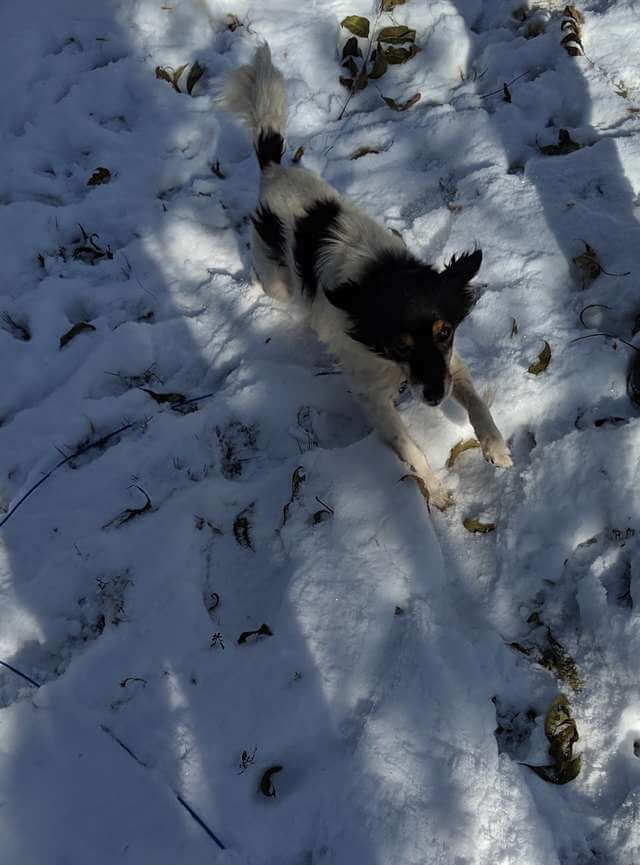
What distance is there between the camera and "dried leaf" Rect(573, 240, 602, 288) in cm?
325

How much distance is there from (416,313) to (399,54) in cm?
289

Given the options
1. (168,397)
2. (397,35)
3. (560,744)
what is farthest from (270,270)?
(560,744)

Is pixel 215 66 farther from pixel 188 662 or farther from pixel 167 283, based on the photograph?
pixel 188 662

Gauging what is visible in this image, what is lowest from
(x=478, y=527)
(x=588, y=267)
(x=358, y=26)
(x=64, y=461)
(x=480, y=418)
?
(x=64, y=461)

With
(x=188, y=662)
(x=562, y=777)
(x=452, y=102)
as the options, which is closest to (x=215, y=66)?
(x=452, y=102)

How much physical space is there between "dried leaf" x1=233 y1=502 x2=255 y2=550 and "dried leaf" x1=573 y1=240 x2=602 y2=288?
2036mm

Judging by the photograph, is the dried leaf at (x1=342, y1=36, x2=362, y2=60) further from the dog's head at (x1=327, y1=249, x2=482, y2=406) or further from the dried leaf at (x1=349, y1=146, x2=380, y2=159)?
the dog's head at (x1=327, y1=249, x2=482, y2=406)

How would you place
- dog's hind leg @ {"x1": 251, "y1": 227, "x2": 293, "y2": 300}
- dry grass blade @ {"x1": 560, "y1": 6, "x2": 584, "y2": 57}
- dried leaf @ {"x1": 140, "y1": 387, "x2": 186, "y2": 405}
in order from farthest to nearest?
dry grass blade @ {"x1": 560, "y1": 6, "x2": 584, "y2": 57}
dog's hind leg @ {"x1": 251, "y1": 227, "x2": 293, "y2": 300}
dried leaf @ {"x1": 140, "y1": 387, "x2": 186, "y2": 405}

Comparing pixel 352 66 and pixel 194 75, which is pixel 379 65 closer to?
pixel 352 66

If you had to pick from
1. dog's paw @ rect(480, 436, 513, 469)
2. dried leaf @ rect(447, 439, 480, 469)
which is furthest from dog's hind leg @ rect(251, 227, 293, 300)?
dog's paw @ rect(480, 436, 513, 469)

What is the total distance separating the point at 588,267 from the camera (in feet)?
10.7

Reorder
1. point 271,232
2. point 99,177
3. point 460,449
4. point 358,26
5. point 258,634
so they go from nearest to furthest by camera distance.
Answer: point 258,634 < point 460,449 < point 271,232 < point 99,177 < point 358,26

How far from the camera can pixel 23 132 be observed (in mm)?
4582

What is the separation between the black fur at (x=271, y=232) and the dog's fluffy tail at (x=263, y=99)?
13.2 inches
